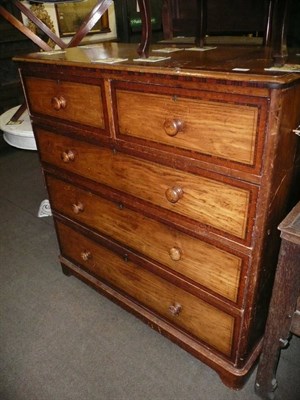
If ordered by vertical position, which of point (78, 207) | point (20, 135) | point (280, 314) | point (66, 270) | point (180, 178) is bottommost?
point (66, 270)

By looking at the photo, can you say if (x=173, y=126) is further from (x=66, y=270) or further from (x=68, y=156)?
(x=66, y=270)

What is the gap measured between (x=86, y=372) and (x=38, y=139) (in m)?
1.18

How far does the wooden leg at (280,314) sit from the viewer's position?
1089 millimetres

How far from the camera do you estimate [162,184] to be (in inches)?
49.2

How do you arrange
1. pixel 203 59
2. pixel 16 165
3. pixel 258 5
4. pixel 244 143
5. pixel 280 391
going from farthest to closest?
1. pixel 16 165
2. pixel 258 5
3. pixel 280 391
4. pixel 203 59
5. pixel 244 143

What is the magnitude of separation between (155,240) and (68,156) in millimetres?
583

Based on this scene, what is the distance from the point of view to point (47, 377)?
154 cm

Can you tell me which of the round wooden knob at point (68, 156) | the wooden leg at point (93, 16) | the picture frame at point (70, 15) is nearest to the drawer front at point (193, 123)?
the round wooden knob at point (68, 156)

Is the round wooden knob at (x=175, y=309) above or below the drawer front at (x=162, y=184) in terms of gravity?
below

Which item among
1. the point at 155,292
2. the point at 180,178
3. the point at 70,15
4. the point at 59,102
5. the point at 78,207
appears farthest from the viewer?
the point at 70,15

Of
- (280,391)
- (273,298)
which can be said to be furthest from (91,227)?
(280,391)

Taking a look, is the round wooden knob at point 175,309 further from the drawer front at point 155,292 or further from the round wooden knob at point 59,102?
the round wooden knob at point 59,102

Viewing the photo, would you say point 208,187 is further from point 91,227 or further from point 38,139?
point 38,139

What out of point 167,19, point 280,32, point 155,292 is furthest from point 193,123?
point 167,19
